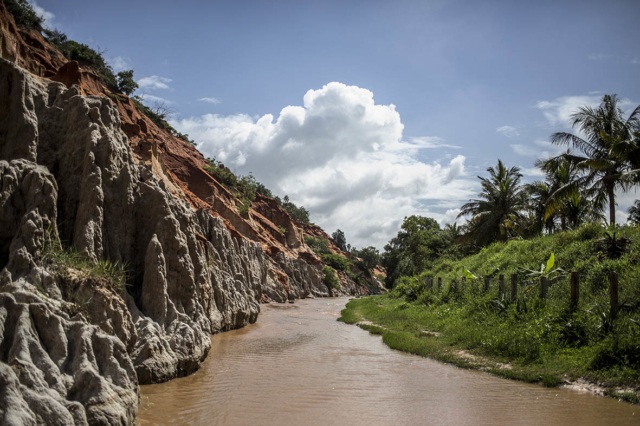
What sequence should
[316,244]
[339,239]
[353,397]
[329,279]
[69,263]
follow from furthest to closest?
[339,239] → [316,244] → [329,279] → [353,397] → [69,263]

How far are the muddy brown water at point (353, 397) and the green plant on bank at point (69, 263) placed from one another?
221 cm

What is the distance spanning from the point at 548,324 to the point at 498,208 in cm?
2422

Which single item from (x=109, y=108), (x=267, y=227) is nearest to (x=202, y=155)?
(x=267, y=227)

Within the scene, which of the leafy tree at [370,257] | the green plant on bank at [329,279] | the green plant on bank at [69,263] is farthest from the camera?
the leafy tree at [370,257]

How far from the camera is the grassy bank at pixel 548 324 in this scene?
30.4 feet

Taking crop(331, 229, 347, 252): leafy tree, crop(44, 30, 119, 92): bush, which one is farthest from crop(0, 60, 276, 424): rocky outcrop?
crop(331, 229, 347, 252): leafy tree

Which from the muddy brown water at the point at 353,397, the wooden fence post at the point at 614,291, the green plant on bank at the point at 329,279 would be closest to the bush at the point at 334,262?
the green plant on bank at the point at 329,279

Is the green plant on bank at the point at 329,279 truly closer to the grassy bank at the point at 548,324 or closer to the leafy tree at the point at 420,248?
the leafy tree at the point at 420,248

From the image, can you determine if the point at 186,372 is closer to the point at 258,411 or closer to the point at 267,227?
the point at 258,411

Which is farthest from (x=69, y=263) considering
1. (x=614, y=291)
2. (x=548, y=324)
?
(x=614, y=291)

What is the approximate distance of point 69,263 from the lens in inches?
284

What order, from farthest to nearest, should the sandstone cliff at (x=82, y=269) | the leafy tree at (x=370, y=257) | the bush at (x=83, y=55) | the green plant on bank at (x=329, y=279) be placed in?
1. the leafy tree at (x=370, y=257)
2. the green plant on bank at (x=329, y=279)
3. the bush at (x=83, y=55)
4. the sandstone cliff at (x=82, y=269)

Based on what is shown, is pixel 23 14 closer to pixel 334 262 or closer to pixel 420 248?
pixel 420 248

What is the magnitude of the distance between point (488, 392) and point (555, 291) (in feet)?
19.9
